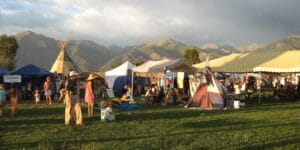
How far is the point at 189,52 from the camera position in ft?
232

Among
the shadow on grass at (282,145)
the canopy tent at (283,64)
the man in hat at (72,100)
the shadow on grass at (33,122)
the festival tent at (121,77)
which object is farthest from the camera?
the festival tent at (121,77)

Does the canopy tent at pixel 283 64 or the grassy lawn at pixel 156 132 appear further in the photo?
the canopy tent at pixel 283 64

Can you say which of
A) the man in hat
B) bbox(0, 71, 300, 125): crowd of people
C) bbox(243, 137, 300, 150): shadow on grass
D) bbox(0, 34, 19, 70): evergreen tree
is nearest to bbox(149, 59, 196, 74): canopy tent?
bbox(0, 71, 300, 125): crowd of people

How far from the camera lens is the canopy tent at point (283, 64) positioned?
20784mm

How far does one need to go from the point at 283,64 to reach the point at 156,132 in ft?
41.6

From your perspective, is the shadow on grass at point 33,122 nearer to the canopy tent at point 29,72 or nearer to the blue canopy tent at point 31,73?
the blue canopy tent at point 31,73

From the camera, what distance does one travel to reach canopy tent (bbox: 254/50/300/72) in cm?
2078

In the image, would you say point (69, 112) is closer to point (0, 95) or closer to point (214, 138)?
point (0, 95)

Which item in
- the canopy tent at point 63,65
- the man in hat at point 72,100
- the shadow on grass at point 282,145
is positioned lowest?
the shadow on grass at point 282,145

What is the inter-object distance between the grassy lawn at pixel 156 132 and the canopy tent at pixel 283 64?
6403 millimetres

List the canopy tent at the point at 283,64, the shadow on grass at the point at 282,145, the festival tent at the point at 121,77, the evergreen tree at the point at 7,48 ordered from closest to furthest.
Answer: the shadow on grass at the point at 282,145
the canopy tent at the point at 283,64
the festival tent at the point at 121,77
the evergreen tree at the point at 7,48

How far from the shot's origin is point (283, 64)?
21297mm

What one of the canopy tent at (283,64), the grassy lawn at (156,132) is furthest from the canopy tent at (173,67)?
the grassy lawn at (156,132)

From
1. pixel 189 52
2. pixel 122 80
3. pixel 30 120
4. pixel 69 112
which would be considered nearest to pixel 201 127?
pixel 69 112
